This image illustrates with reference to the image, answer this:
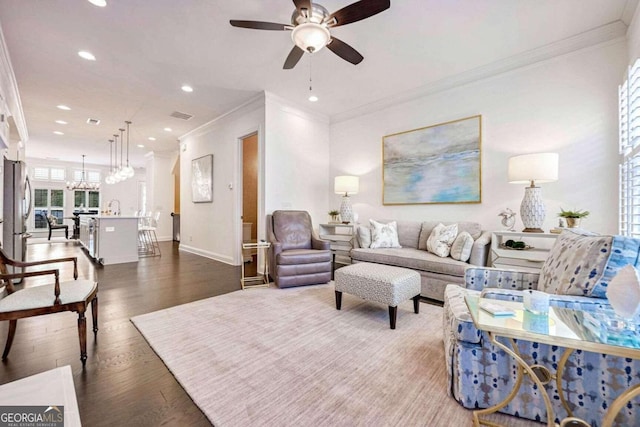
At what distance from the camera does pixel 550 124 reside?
3.08m

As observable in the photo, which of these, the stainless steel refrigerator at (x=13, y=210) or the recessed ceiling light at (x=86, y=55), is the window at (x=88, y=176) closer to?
the stainless steel refrigerator at (x=13, y=210)

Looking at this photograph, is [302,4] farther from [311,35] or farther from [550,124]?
[550,124]

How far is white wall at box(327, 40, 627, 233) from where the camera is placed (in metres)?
2.78

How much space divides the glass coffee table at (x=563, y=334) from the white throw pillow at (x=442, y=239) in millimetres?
1985

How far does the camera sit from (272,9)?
2.46m

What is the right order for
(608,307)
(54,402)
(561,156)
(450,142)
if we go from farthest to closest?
(450,142) < (561,156) < (608,307) < (54,402)

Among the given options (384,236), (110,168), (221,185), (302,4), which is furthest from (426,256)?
(110,168)

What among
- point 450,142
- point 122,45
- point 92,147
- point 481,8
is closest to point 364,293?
point 450,142

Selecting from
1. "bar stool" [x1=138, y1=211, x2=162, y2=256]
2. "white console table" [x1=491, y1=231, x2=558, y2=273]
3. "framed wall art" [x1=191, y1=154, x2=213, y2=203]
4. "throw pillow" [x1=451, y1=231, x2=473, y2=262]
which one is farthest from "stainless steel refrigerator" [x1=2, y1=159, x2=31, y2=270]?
"white console table" [x1=491, y1=231, x2=558, y2=273]

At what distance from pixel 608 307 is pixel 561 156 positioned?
251cm

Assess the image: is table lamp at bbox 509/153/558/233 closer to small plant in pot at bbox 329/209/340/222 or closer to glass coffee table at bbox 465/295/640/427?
glass coffee table at bbox 465/295/640/427

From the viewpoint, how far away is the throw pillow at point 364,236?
12.9 feet

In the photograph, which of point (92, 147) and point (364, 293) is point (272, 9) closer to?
point (364, 293)

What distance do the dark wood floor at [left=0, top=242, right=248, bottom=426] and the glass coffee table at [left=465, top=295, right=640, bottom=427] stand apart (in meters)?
1.47
